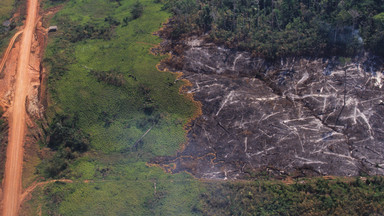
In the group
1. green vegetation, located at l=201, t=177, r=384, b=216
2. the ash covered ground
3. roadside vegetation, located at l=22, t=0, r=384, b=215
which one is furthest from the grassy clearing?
green vegetation, located at l=201, t=177, r=384, b=216

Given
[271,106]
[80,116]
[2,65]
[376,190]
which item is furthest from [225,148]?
[2,65]

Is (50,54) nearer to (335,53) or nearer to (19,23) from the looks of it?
(19,23)

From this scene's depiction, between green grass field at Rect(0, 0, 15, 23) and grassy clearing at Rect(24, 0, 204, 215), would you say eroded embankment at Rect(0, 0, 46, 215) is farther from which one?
green grass field at Rect(0, 0, 15, 23)

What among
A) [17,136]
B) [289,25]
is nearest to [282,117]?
[289,25]

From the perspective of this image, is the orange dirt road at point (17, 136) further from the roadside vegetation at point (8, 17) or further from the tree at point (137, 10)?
the tree at point (137, 10)

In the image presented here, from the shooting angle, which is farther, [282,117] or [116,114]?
[116,114]

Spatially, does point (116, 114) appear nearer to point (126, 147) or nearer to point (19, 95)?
point (126, 147)
